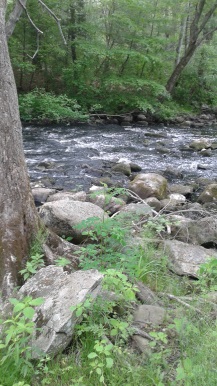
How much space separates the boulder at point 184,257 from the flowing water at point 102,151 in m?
4.70

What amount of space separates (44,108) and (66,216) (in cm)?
1159

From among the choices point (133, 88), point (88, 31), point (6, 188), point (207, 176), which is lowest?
point (207, 176)

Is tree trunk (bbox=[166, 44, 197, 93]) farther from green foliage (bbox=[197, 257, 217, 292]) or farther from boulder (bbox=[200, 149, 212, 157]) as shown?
green foliage (bbox=[197, 257, 217, 292])

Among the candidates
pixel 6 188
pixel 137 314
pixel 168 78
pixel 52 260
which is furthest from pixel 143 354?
pixel 168 78

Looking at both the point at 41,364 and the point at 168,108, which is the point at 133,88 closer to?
the point at 168,108

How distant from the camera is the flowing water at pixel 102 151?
9939 millimetres

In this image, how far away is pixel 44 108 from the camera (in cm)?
1515

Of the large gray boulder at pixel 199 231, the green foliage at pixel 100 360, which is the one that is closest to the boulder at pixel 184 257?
the large gray boulder at pixel 199 231

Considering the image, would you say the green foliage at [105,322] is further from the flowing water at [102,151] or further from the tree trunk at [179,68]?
the tree trunk at [179,68]

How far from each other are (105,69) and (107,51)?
192 centimetres

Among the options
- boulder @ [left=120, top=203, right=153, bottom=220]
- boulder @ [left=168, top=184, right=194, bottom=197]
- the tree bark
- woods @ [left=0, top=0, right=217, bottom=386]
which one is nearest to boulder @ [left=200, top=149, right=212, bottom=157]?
woods @ [left=0, top=0, right=217, bottom=386]

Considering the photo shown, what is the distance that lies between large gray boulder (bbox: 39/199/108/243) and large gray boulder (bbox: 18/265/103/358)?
5.19 ft

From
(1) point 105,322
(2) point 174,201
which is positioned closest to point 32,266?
(1) point 105,322

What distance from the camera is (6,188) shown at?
2.98 m
